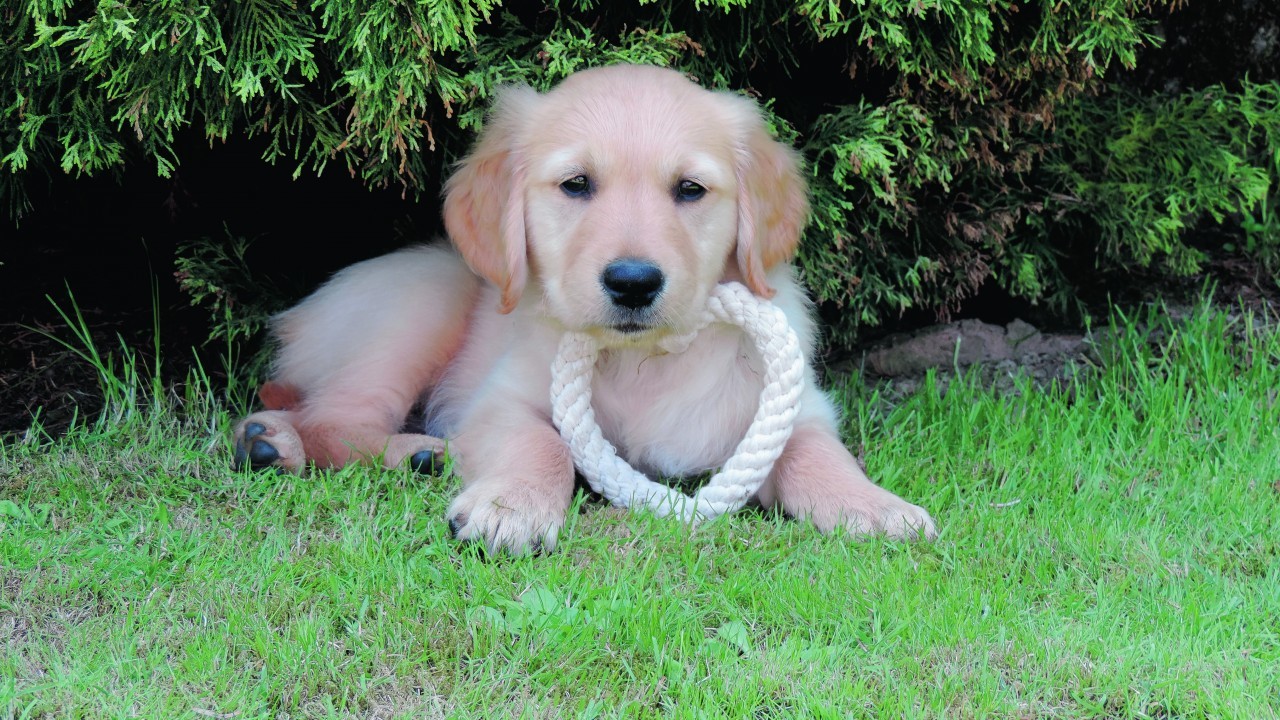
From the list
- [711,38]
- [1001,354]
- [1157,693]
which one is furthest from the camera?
[1001,354]

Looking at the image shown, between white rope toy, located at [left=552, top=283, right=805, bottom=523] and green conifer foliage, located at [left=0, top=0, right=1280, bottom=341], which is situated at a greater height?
green conifer foliage, located at [left=0, top=0, right=1280, bottom=341]

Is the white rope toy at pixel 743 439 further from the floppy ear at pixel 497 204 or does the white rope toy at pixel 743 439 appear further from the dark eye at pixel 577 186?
the dark eye at pixel 577 186

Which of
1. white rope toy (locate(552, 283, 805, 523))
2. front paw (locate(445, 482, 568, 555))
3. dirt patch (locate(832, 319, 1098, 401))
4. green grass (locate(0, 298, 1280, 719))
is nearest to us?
green grass (locate(0, 298, 1280, 719))

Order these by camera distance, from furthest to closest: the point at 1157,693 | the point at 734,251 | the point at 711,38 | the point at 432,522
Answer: the point at 711,38 → the point at 734,251 → the point at 432,522 → the point at 1157,693

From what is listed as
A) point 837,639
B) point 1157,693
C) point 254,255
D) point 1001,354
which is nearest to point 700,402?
point 837,639

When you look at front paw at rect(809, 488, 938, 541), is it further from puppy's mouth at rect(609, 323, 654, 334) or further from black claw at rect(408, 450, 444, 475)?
black claw at rect(408, 450, 444, 475)

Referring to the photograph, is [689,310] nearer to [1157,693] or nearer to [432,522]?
[432,522]

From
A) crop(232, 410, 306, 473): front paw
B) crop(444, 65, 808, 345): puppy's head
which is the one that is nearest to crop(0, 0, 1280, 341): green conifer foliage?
crop(444, 65, 808, 345): puppy's head

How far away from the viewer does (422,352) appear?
13.1 feet

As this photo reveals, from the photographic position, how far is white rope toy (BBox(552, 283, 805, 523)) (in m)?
3.05

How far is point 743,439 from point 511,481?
67 cm

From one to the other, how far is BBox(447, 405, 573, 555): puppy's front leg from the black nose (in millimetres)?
510

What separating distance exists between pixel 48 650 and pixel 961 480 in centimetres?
238

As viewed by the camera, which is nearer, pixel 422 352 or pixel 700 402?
pixel 700 402
